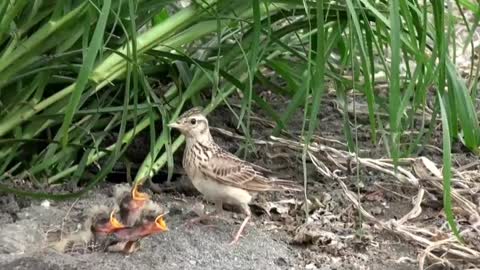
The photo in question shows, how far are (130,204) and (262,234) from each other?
0.46 m

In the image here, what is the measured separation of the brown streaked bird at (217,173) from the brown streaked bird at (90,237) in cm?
50

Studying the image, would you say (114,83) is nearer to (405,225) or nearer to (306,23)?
(306,23)

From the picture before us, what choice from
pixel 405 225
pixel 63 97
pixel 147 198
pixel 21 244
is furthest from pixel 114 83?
pixel 405 225

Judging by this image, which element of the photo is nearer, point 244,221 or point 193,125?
point 244,221

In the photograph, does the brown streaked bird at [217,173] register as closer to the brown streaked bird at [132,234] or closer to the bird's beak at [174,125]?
the bird's beak at [174,125]

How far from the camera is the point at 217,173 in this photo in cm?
339

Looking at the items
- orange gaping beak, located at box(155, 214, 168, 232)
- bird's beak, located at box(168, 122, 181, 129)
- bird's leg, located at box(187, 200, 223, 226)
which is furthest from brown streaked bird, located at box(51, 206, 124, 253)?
bird's beak, located at box(168, 122, 181, 129)

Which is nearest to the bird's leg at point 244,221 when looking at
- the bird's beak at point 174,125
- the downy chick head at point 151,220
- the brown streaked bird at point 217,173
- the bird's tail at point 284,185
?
the brown streaked bird at point 217,173

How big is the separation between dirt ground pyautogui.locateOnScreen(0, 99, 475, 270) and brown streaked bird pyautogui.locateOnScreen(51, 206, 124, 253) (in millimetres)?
43

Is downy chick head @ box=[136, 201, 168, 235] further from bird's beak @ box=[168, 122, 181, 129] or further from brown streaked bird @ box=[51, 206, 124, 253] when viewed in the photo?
bird's beak @ box=[168, 122, 181, 129]

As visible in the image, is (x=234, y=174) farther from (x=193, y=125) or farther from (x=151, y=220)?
(x=151, y=220)

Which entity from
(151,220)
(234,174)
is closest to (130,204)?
(151,220)

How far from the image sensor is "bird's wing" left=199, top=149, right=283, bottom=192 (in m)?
3.38

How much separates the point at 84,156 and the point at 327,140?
3.29 ft
